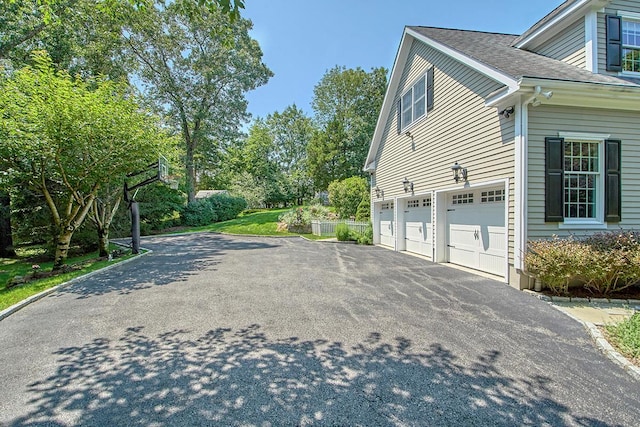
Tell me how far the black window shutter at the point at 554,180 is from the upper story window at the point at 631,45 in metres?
3.31

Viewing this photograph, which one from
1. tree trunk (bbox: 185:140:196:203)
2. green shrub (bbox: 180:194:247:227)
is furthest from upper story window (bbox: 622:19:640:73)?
green shrub (bbox: 180:194:247:227)

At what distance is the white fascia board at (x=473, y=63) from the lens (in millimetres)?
5836

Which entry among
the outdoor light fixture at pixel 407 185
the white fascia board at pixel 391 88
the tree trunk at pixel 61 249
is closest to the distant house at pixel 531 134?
the outdoor light fixture at pixel 407 185

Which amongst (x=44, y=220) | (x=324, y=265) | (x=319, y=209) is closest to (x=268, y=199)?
(x=319, y=209)

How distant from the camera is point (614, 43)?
264 inches

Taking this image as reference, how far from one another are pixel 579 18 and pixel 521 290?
267 inches

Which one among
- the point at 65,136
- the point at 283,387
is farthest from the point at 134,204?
the point at 283,387

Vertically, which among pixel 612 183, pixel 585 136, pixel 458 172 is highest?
pixel 585 136

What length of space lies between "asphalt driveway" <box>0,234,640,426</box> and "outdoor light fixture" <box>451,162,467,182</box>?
9.57 ft

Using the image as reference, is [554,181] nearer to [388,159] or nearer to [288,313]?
[288,313]

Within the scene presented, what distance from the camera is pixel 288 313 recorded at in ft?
16.1

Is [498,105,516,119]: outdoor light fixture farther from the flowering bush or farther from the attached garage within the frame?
the attached garage

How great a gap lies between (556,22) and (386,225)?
8642 millimetres

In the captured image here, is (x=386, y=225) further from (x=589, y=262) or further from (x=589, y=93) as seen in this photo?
(x=589, y=93)
